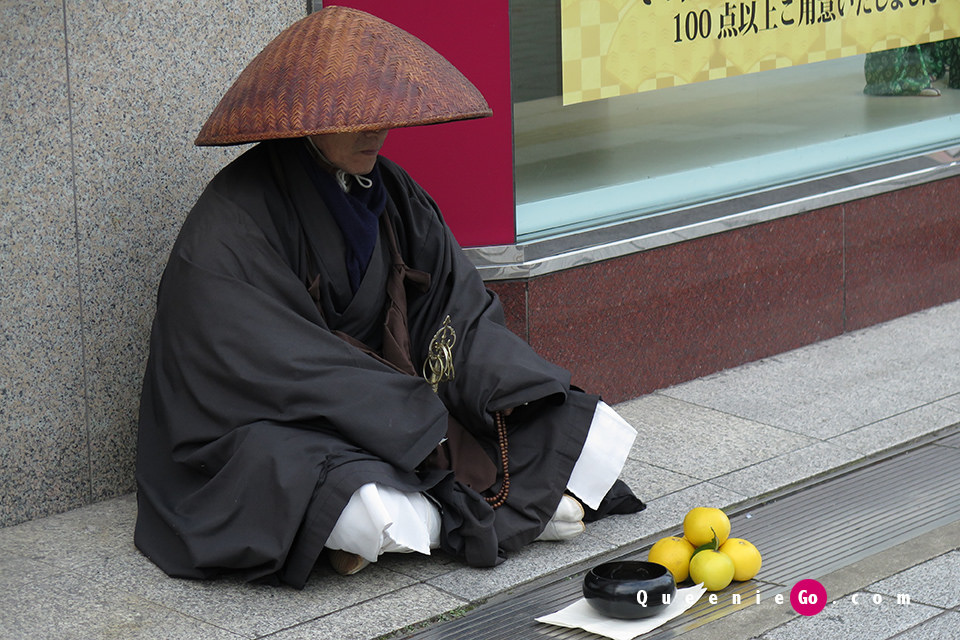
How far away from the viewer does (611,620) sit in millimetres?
3555

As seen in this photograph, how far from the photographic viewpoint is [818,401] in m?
5.38

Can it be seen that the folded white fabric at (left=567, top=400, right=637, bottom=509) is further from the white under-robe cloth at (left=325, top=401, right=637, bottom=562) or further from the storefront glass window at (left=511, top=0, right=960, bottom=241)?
the storefront glass window at (left=511, top=0, right=960, bottom=241)

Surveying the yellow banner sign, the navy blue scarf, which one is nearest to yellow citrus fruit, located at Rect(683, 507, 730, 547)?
the navy blue scarf

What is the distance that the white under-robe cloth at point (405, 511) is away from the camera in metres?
3.61

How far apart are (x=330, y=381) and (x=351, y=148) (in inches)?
26.8

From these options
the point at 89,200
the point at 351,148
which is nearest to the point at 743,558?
the point at 351,148

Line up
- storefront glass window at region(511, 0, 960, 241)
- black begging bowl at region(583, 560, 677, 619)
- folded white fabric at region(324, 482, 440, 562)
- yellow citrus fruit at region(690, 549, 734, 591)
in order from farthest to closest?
storefront glass window at region(511, 0, 960, 241) < yellow citrus fruit at region(690, 549, 734, 591) < folded white fabric at region(324, 482, 440, 562) < black begging bowl at region(583, 560, 677, 619)

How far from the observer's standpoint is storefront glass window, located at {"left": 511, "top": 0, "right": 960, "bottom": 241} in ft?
16.9

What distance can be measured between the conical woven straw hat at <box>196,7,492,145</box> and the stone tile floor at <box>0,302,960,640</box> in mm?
1250

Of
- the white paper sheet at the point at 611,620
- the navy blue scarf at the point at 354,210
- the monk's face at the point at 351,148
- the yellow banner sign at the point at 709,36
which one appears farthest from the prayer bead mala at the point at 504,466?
the yellow banner sign at the point at 709,36

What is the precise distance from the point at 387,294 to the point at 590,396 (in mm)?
682

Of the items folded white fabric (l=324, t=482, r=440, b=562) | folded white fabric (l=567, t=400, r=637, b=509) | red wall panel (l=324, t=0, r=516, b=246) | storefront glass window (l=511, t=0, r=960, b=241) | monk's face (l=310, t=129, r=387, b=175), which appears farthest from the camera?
storefront glass window (l=511, t=0, r=960, b=241)

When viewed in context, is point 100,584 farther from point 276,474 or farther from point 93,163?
point 93,163

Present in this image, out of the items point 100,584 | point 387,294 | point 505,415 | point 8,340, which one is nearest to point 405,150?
point 387,294
